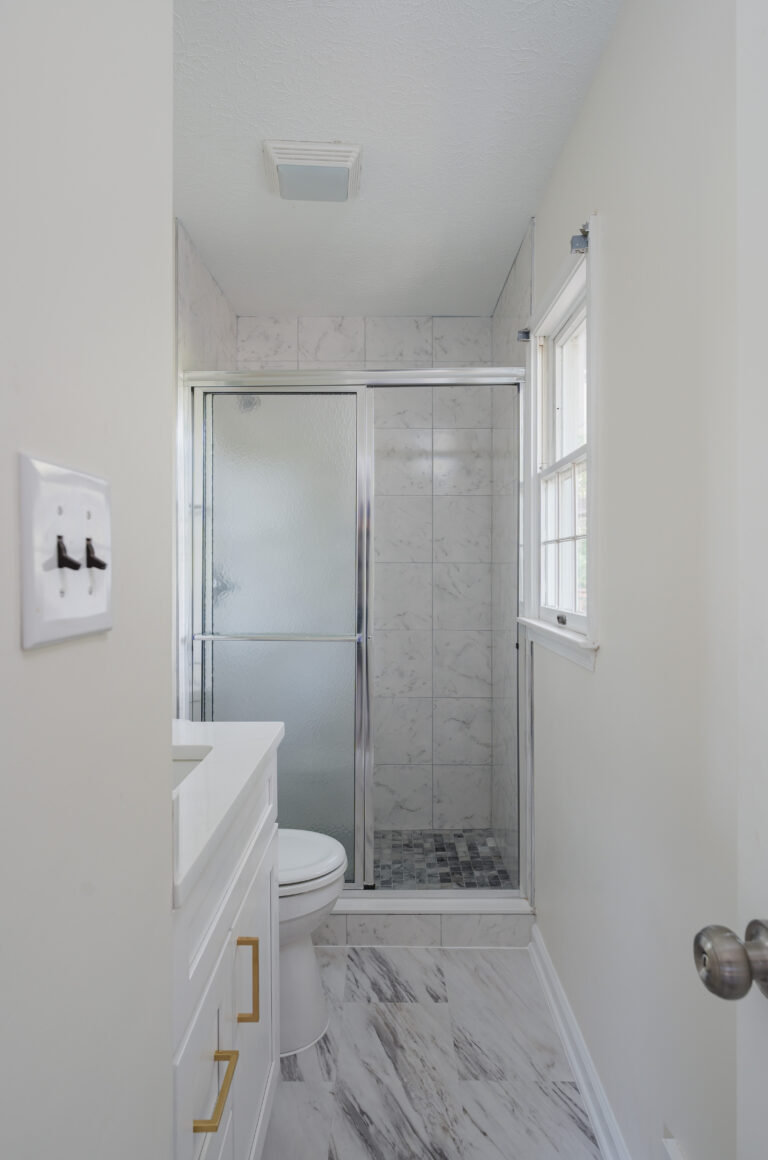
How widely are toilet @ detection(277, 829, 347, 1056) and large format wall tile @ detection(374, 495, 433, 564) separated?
172cm

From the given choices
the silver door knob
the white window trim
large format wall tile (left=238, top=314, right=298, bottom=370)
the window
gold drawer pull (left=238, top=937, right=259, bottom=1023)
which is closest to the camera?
the silver door knob

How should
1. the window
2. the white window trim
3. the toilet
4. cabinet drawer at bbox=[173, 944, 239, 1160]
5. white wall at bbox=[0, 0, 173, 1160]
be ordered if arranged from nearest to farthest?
white wall at bbox=[0, 0, 173, 1160], cabinet drawer at bbox=[173, 944, 239, 1160], the white window trim, the toilet, the window

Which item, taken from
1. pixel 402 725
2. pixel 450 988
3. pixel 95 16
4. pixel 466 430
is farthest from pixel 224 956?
pixel 466 430

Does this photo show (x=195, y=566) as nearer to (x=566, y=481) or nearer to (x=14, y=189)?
(x=566, y=481)

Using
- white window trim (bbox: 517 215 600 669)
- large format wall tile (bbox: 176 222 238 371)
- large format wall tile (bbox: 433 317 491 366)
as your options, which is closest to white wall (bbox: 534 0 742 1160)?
white window trim (bbox: 517 215 600 669)

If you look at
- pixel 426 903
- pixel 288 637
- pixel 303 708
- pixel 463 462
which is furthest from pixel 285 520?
pixel 426 903

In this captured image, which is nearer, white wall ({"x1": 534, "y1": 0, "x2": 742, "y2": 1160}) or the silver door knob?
the silver door knob

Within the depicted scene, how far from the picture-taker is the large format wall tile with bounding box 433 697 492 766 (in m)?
3.37

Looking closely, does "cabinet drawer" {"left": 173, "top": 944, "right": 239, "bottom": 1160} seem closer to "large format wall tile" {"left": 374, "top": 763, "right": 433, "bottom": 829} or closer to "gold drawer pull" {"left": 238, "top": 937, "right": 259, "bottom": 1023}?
"gold drawer pull" {"left": 238, "top": 937, "right": 259, "bottom": 1023}

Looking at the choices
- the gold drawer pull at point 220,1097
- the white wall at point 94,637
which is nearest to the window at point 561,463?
the gold drawer pull at point 220,1097

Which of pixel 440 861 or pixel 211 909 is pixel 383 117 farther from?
pixel 440 861

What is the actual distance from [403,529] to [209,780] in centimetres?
238

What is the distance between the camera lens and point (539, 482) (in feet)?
7.68

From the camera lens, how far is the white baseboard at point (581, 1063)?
4.70 ft
